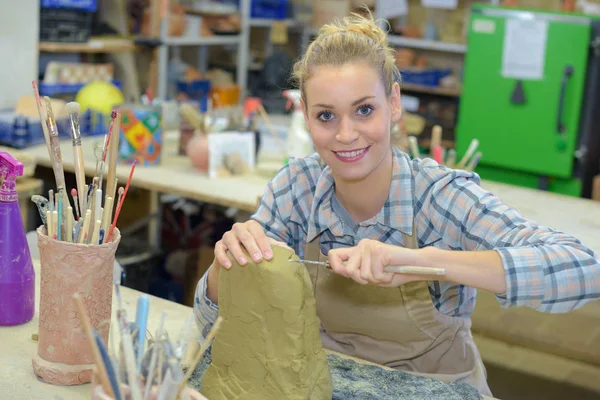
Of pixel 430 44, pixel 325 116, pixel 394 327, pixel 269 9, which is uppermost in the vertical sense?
pixel 269 9

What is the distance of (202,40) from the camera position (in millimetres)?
4648

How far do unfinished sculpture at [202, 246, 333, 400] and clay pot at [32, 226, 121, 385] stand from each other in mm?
186

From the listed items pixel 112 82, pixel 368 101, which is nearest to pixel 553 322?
pixel 368 101

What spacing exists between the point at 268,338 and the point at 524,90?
11.8 ft

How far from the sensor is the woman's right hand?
4.20 feet

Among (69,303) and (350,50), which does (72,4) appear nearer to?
(350,50)

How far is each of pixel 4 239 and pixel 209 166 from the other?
57.1 inches

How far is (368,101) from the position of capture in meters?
1.57

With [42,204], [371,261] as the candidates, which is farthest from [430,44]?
[42,204]

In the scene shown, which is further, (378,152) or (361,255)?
(378,152)

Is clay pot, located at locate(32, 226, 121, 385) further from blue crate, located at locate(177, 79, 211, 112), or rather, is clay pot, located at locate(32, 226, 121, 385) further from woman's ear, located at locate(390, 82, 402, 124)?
blue crate, located at locate(177, 79, 211, 112)

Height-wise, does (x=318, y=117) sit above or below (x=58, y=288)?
above

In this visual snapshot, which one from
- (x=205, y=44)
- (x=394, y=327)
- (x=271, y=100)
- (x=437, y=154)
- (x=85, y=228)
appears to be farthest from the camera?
(x=205, y=44)

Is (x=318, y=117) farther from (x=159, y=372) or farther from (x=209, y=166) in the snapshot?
(x=209, y=166)
